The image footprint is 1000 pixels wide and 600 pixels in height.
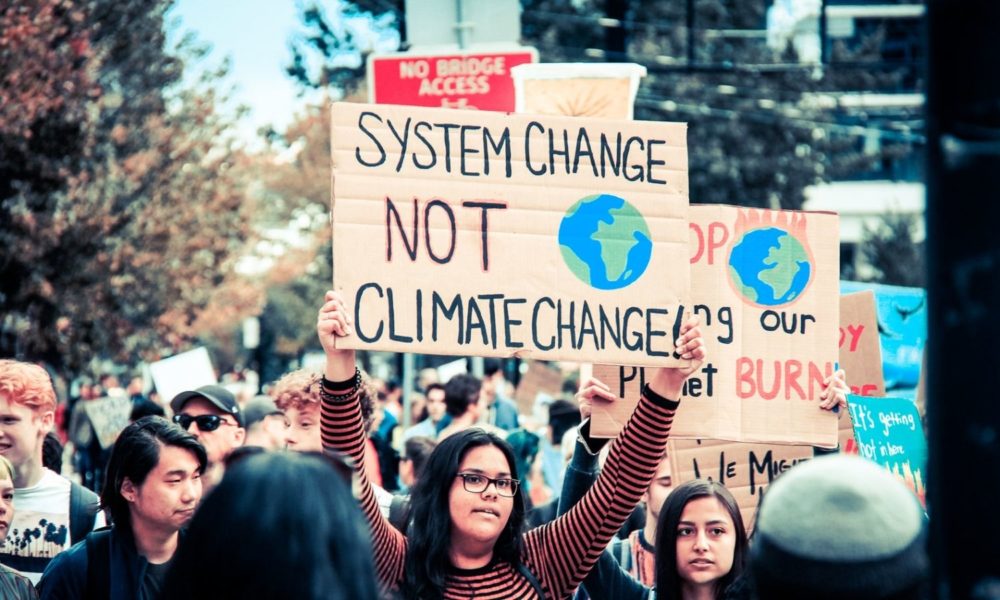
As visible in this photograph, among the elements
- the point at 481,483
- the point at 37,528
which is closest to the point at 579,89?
the point at 481,483

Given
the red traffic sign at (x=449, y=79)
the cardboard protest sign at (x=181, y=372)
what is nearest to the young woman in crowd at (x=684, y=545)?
the red traffic sign at (x=449, y=79)

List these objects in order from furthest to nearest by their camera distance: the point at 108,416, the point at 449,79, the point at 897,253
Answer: the point at 897,253
the point at 108,416
the point at 449,79

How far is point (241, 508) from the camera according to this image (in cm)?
214

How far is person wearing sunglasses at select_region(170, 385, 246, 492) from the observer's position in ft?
21.6

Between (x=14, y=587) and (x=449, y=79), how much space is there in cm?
477

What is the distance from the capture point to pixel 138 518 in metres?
4.49

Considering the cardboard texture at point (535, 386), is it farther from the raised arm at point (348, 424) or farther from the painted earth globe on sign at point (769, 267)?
the raised arm at point (348, 424)

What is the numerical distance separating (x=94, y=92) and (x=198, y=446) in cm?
1771

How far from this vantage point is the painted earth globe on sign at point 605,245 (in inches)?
A: 177

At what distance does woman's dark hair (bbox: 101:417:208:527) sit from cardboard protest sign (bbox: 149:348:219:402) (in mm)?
5118

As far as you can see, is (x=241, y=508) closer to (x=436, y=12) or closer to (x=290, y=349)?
(x=436, y=12)

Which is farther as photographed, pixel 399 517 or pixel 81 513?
pixel 399 517

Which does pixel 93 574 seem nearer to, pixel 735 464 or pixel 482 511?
pixel 482 511

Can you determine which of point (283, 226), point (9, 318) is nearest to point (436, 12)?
point (9, 318)
